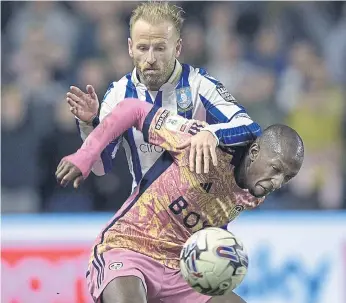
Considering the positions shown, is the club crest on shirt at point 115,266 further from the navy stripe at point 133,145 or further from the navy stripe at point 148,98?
the navy stripe at point 148,98

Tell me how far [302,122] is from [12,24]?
2971 millimetres

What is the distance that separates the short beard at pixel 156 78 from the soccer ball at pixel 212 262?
93cm

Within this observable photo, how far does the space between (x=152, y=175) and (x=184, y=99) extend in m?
0.46

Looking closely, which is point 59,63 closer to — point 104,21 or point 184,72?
point 104,21

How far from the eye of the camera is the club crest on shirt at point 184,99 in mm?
5285

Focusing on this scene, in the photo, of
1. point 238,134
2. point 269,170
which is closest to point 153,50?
point 238,134

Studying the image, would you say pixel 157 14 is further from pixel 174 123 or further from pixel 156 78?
pixel 174 123

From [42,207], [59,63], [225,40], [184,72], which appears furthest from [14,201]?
[184,72]

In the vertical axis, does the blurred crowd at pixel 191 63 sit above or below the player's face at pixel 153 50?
below

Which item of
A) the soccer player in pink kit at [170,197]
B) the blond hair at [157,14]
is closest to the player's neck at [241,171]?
the soccer player in pink kit at [170,197]

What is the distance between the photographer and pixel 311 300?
751 centimetres

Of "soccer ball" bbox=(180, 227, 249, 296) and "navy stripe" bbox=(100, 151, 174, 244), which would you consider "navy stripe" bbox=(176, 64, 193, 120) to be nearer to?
"navy stripe" bbox=(100, 151, 174, 244)

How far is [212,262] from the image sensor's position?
4594 mm

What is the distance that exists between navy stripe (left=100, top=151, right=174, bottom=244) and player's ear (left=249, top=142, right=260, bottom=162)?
428mm
